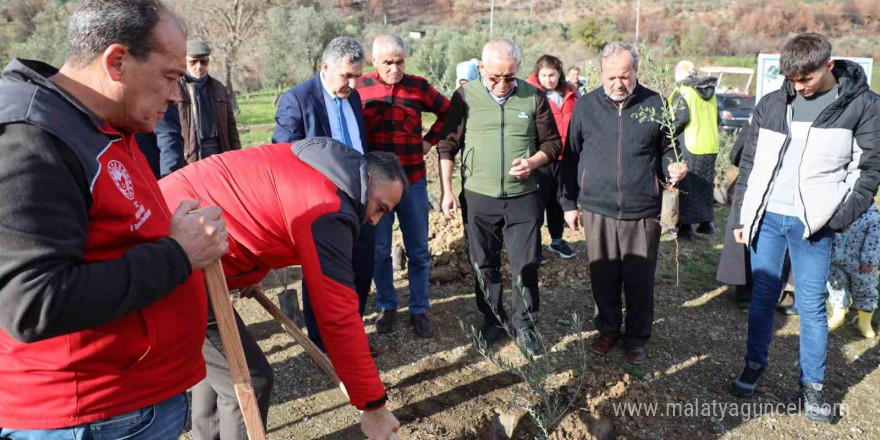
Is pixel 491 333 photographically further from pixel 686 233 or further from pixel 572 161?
pixel 686 233

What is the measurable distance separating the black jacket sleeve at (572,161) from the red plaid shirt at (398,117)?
3.23 ft

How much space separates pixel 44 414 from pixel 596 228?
3.19 meters

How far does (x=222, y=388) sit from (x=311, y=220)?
0.84 meters

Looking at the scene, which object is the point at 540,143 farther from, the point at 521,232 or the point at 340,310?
the point at 340,310

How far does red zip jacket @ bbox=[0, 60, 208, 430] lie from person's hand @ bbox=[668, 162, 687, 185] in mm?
2844

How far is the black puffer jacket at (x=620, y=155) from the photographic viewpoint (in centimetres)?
356

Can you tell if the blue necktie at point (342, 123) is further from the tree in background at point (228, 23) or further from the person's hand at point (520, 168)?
the tree in background at point (228, 23)

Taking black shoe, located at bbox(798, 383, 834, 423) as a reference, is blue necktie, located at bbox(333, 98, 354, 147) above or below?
above

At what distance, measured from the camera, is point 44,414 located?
1.31 meters

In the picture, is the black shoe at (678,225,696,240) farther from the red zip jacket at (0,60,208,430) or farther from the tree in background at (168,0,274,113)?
the tree in background at (168,0,274,113)

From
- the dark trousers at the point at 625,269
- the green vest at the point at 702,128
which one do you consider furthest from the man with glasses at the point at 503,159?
the green vest at the point at 702,128

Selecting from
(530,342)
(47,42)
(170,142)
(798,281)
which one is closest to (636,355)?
(530,342)

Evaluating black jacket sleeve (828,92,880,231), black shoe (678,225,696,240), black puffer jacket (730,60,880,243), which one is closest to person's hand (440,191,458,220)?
black puffer jacket (730,60,880,243)

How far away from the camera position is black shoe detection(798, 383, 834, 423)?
3.24m
